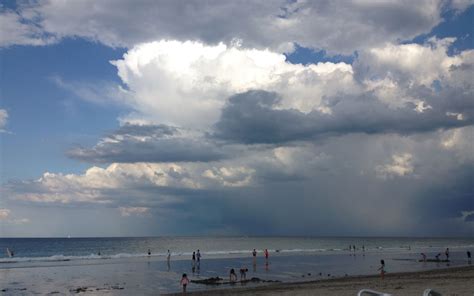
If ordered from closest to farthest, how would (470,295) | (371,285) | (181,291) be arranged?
1. (470,295)
2. (371,285)
3. (181,291)

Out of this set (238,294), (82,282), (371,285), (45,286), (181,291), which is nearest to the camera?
(238,294)

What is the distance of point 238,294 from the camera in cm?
2897

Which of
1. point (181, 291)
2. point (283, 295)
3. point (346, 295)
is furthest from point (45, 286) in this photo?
point (346, 295)

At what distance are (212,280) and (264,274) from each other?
24.1 ft

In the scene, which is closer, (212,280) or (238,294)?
(238,294)

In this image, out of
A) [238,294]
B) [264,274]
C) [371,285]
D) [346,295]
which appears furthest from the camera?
[264,274]

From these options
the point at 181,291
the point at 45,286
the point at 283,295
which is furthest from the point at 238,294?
the point at 45,286

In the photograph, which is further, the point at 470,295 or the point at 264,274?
the point at 264,274

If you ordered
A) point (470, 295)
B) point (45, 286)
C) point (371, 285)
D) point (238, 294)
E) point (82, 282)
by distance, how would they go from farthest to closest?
point (82, 282), point (45, 286), point (371, 285), point (238, 294), point (470, 295)

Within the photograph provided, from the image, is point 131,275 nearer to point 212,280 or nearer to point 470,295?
point 212,280

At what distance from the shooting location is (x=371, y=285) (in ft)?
102

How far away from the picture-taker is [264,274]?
45781 millimetres

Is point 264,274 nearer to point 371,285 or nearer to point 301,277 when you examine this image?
point 301,277

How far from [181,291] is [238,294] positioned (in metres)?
6.60
